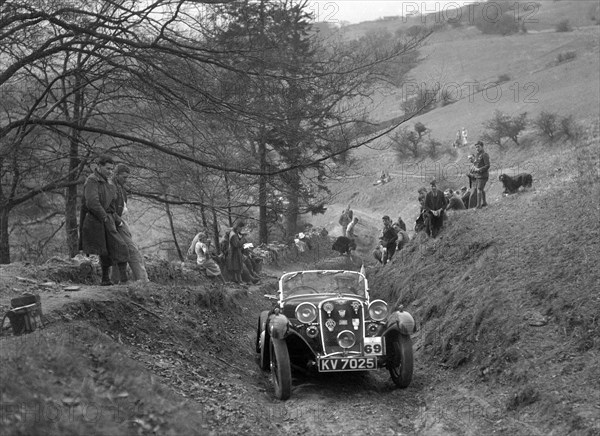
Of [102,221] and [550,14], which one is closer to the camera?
[102,221]

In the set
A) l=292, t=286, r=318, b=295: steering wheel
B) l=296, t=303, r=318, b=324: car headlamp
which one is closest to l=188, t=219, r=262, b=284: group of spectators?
l=292, t=286, r=318, b=295: steering wheel

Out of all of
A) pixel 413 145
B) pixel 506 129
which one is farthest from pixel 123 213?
pixel 413 145

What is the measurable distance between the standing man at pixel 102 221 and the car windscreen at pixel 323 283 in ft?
9.17

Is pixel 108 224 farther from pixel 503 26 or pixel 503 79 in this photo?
pixel 503 26

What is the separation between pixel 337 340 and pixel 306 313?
0.61 m

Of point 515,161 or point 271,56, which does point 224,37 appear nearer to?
point 271,56

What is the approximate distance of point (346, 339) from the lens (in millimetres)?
10711

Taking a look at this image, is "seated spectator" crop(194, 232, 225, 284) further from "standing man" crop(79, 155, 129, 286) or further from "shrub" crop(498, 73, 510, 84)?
"shrub" crop(498, 73, 510, 84)

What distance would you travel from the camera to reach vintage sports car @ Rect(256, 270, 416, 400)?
10.2 m

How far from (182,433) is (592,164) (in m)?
19.2

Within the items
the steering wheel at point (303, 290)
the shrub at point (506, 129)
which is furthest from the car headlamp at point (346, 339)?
the shrub at point (506, 129)

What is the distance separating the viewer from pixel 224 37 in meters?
12.0

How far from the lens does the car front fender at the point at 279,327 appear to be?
34.1 feet

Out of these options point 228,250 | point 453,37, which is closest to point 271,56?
point 228,250
